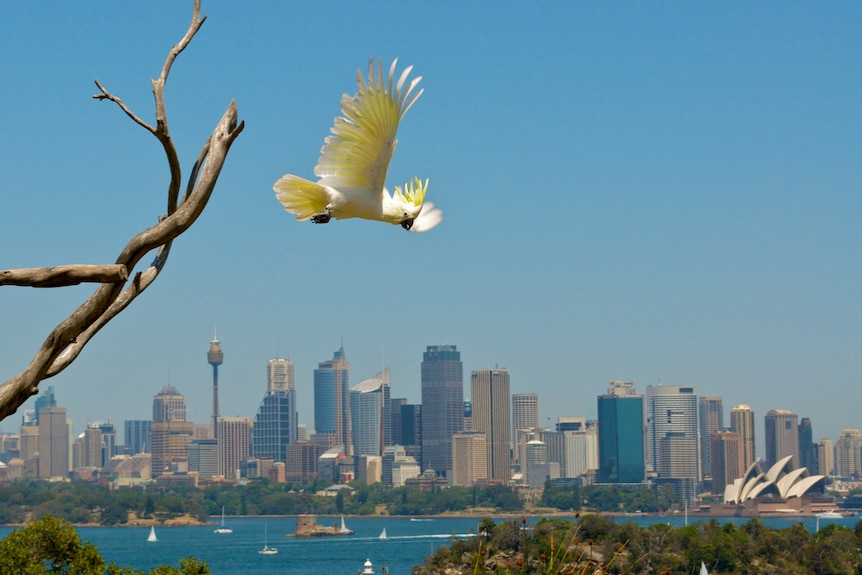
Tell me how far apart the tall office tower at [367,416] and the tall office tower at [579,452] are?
25304 mm

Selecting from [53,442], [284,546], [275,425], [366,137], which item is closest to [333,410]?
[275,425]

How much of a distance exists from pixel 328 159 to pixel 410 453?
545 feet

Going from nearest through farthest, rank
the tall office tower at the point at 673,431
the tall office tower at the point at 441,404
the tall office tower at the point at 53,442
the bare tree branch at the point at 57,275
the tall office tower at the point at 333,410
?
the bare tree branch at the point at 57,275 → the tall office tower at the point at 673,431 → the tall office tower at the point at 441,404 → the tall office tower at the point at 53,442 → the tall office tower at the point at 333,410

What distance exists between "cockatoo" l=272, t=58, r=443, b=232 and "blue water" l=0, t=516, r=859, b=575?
52.0m

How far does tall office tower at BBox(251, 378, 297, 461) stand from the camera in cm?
18100

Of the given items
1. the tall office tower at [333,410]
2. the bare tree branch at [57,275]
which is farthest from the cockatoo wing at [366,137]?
the tall office tower at [333,410]

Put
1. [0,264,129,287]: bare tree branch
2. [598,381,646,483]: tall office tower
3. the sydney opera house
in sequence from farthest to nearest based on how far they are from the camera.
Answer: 1. [598,381,646,483]: tall office tower
2. the sydney opera house
3. [0,264,129,287]: bare tree branch

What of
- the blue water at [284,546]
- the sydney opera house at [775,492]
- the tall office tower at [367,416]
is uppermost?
the tall office tower at [367,416]

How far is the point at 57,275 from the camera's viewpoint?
2.37 m

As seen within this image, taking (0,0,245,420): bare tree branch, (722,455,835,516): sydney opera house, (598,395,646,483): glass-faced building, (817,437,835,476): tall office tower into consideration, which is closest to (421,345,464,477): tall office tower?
(598,395,646,483): glass-faced building

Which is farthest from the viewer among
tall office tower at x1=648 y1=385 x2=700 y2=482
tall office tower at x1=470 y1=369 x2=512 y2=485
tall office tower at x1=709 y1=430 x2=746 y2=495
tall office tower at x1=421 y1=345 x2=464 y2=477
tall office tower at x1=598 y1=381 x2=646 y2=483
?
tall office tower at x1=421 y1=345 x2=464 y2=477

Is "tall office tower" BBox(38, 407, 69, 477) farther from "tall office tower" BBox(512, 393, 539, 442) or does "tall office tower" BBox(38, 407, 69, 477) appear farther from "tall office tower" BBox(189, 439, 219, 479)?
"tall office tower" BBox(512, 393, 539, 442)

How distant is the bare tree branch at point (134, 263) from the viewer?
246 centimetres

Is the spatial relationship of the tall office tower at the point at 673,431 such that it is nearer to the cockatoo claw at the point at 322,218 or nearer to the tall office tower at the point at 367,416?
the tall office tower at the point at 367,416
